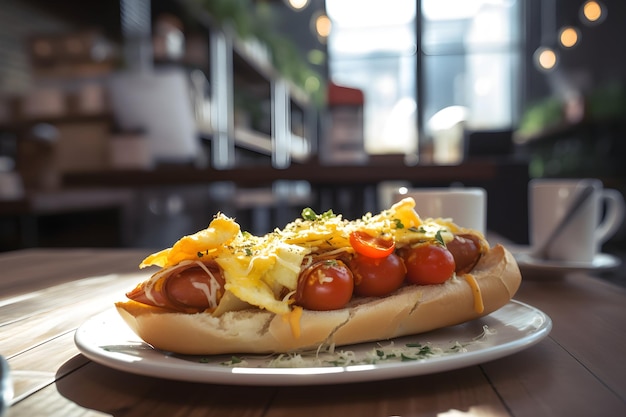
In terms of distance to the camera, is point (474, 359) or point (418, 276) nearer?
point (474, 359)

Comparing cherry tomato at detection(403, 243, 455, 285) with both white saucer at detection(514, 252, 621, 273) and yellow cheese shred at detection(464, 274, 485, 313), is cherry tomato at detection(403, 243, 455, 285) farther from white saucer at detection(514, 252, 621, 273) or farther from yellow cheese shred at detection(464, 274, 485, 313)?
white saucer at detection(514, 252, 621, 273)

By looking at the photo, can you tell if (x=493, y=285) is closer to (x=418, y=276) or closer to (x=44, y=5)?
(x=418, y=276)

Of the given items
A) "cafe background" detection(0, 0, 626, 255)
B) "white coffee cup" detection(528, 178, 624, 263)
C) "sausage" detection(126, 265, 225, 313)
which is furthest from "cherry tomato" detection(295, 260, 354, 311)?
"cafe background" detection(0, 0, 626, 255)

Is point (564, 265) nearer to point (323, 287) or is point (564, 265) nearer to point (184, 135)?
point (323, 287)

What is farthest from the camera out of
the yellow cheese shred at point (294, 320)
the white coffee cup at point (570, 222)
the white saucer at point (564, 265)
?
the white coffee cup at point (570, 222)

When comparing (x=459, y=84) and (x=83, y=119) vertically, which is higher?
(x=459, y=84)

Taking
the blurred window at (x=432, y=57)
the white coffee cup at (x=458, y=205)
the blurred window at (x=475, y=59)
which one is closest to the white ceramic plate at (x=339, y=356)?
the white coffee cup at (x=458, y=205)

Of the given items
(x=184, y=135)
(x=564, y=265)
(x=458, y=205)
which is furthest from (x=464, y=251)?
(x=184, y=135)

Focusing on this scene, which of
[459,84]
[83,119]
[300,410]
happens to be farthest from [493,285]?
[459,84]

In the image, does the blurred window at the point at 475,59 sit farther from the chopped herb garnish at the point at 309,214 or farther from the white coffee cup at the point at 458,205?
the chopped herb garnish at the point at 309,214
